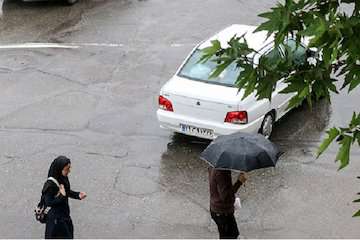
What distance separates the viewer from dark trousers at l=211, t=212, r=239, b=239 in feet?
24.9

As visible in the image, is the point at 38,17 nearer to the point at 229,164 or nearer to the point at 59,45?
the point at 59,45

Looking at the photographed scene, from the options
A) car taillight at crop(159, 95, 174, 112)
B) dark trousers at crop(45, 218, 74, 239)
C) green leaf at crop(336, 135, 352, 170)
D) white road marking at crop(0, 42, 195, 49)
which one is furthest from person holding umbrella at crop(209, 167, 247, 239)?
white road marking at crop(0, 42, 195, 49)

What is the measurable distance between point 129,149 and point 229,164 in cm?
363

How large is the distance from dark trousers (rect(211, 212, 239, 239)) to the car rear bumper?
2507 millimetres

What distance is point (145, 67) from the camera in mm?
13906

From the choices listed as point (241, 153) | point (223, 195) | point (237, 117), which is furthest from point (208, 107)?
point (223, 195)

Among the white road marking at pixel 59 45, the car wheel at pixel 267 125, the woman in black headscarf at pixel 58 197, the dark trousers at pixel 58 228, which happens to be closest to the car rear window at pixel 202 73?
the car wheel at pixel 267 125

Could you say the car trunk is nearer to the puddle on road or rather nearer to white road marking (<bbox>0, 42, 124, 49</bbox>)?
white road marking (<bbox>0, 42, 124, 49</bbox>)

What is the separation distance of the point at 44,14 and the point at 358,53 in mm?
14549

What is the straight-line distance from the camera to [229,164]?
7406 millimetres

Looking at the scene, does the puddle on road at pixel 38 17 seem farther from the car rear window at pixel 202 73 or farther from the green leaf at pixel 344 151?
the green leaf at pixel 344 151

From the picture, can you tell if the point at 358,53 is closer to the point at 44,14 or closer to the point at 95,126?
the point at 95,126

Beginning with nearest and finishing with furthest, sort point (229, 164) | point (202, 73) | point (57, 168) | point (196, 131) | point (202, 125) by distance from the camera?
point (57, 168)
point (229, 164)
point (202, 125)
point (196, 131)
point (202, 73)

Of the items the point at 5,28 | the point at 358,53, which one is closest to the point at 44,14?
the point at 5,28
